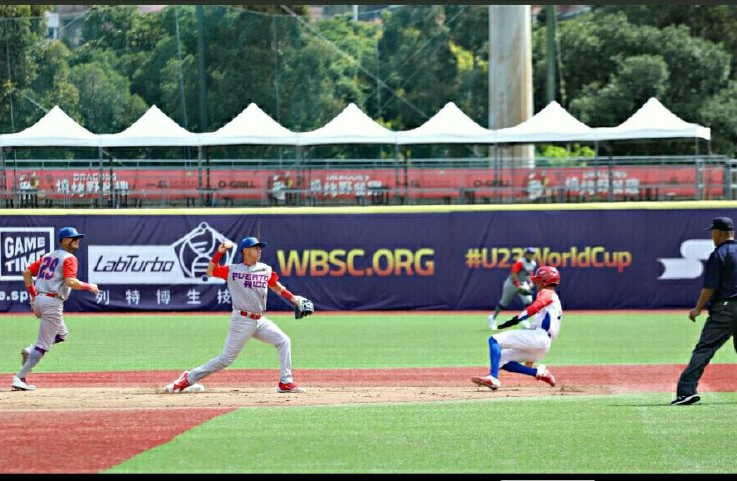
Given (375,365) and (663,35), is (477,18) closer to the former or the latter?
(663,35)

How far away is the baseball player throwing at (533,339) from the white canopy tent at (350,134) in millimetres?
20803

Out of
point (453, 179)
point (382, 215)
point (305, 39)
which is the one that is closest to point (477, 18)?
point (305, 39)

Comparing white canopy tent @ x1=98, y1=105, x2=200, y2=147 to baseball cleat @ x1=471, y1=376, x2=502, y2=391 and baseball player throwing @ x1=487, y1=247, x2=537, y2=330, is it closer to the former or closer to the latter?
baseball player throwing @ x1=487, y1=247, x2=537, y2=330

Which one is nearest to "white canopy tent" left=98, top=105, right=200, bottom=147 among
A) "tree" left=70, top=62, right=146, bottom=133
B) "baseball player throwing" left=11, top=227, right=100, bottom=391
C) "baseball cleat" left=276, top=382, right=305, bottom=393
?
"tree" left=70, top=62, right=146, bottom=133

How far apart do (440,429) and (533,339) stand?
339 cm

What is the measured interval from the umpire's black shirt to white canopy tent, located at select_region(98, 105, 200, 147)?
2356cm

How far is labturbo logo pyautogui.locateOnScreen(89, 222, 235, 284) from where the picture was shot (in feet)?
97.8

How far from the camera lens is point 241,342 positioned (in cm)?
1445

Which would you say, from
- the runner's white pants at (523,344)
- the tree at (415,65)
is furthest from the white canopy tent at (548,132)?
the runner's white pants at (523,344)

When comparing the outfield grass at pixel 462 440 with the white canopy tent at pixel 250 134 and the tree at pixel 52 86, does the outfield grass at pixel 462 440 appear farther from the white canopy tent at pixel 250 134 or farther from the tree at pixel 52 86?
the tree at pixel 52 86

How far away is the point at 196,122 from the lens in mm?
41562

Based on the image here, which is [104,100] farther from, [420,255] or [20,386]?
[20,386]

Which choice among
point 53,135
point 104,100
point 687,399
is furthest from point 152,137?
point 687,399

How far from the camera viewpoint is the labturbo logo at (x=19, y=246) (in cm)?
2941
